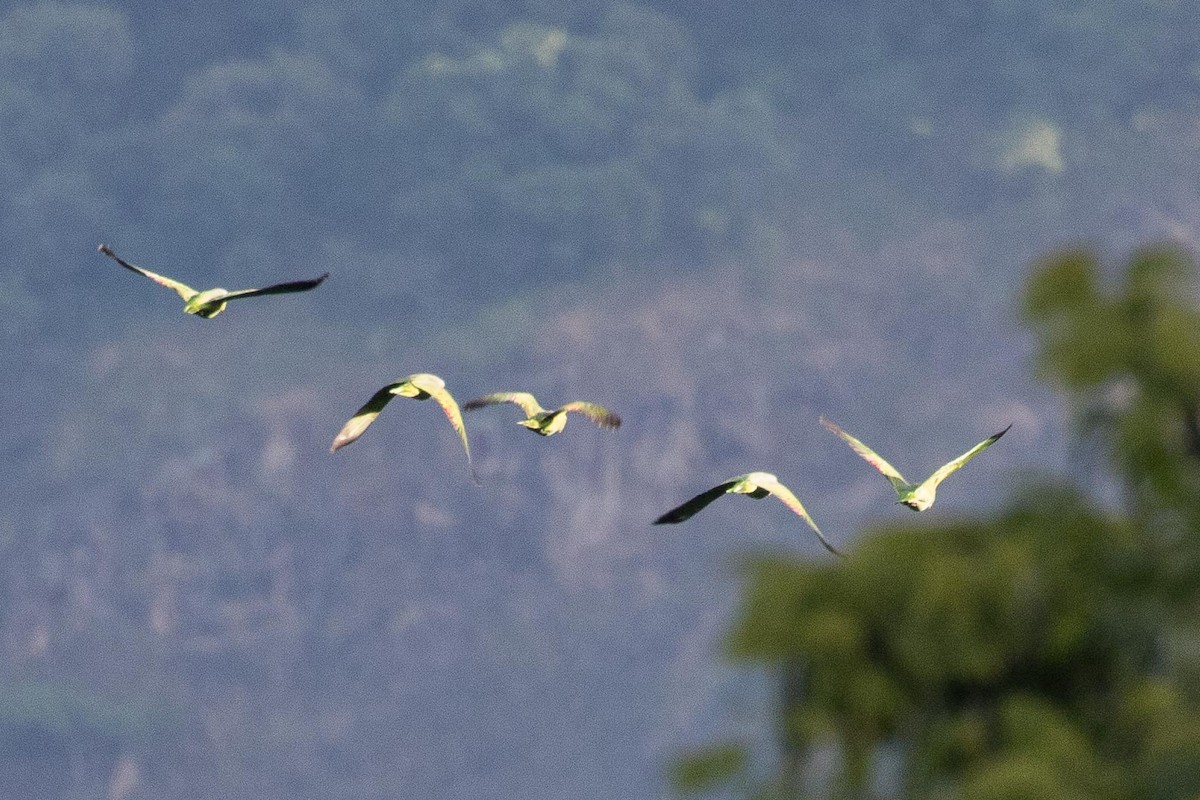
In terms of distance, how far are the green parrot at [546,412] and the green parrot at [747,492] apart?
0.91m

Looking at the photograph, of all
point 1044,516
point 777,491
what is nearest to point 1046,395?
point 1044,516

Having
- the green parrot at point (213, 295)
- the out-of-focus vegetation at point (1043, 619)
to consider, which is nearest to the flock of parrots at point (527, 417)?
the green parrot at point (213, 295)

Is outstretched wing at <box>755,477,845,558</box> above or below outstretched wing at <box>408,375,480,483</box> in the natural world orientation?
below

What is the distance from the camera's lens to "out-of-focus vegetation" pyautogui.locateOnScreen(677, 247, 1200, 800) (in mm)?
22078

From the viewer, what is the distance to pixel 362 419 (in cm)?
2202

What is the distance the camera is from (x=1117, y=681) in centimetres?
2347

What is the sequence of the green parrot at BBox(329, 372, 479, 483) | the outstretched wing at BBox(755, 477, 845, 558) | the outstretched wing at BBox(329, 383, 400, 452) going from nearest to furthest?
the outstretched wing at BBox(329, 383, 400, 452) → the green parrot at BBox(329, 372, 479, 483) → the outstretched wing at BBox(755, 477, 845, 558)

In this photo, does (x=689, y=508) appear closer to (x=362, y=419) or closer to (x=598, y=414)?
(x=598, y=414)

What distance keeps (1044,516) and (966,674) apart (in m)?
1.54

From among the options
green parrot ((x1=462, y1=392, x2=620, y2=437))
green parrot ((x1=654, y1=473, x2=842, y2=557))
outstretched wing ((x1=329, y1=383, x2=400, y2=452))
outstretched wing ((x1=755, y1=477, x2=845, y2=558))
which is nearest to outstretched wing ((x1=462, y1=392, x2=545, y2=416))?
green parrot ((x1=462, y1=392, x2=620, y2=437))

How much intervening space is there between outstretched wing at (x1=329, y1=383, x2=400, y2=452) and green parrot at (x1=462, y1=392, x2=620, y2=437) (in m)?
0.70

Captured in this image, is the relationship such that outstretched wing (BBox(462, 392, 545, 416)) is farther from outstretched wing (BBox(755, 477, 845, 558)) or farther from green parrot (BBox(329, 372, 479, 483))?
outstretched wing (BBox(755, 477, 845, 558))

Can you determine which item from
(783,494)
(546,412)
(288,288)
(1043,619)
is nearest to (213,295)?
(288,288)

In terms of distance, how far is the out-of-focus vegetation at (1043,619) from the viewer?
869 inches
